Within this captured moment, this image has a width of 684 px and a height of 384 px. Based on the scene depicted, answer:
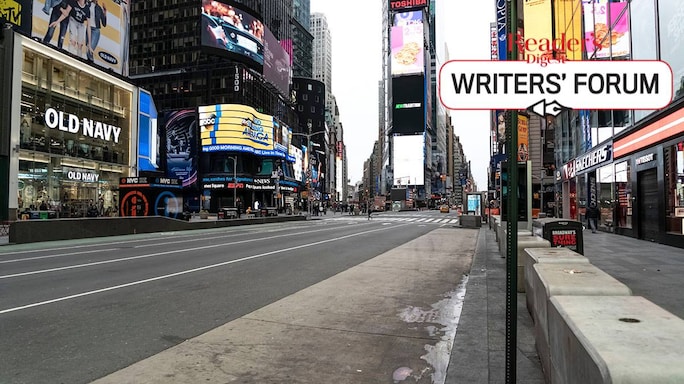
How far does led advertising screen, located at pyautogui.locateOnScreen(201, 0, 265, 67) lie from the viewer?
7169cm

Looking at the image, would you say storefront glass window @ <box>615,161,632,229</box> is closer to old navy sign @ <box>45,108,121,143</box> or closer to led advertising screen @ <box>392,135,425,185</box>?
old navy sign @ <box>45,108,121,143</box>

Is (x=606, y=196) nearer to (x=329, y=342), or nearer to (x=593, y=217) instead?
(x=593, y=217)

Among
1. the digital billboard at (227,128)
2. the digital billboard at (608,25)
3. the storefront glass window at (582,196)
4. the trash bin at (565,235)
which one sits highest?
the digital billboard at (227,128)

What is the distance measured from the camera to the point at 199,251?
15.7 m

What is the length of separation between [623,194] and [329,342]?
20.0 meters

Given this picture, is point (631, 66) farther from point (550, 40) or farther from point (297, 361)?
point (297, 361)

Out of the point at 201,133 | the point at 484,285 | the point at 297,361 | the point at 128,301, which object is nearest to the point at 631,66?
the point at 297,361

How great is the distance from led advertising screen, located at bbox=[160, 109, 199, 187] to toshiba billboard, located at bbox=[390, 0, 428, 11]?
150 m

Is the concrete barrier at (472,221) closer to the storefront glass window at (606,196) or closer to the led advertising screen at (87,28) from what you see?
the storefront glass window at (606,196)

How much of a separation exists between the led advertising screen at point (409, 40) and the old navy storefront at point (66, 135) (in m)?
167

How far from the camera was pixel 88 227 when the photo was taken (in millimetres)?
21766

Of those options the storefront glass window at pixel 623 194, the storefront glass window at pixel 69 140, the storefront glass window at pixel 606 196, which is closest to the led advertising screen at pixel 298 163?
the storefront glass window at pixel 69 140

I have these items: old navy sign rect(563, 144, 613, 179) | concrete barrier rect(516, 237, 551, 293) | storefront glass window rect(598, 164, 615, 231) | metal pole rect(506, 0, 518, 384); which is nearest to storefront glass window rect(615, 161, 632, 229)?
storefront glass window rect(598, 164, 615, 231)

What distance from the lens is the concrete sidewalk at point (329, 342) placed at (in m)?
4.46
